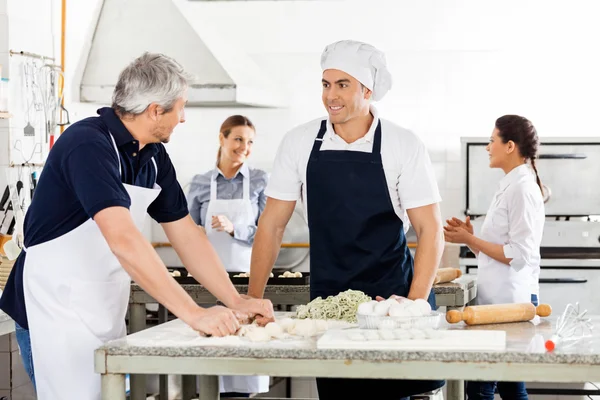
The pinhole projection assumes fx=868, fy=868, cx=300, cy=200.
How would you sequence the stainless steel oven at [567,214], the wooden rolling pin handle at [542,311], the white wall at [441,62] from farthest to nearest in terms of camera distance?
the white wall at [441,62] < the stainless steel oven at [567,214] < the wooden rolling pin handle at [542,311]

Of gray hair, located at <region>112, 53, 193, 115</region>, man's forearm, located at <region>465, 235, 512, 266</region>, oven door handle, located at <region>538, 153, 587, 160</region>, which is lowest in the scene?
man's forearm, located at <region>465, 235, 512, 266</region>

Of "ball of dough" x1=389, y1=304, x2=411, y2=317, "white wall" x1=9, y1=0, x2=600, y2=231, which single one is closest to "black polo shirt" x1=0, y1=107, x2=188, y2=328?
"ball of dough" x1=389, y1=304, x2=411, y2=317

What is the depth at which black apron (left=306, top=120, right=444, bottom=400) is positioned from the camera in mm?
2936

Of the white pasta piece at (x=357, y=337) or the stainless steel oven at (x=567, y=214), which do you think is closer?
the white pasta piece at (x=357, y=337)

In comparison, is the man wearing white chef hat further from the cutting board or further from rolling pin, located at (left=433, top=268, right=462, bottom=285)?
rolling pin, located at (left=433, top=268, right=462, bottom=285)

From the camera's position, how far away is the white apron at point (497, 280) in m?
4.31

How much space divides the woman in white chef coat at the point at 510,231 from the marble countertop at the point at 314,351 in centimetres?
183

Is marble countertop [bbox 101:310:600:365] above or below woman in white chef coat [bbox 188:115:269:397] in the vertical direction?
below

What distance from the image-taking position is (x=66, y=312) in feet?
8.56

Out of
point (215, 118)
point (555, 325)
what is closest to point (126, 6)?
point (215, 118)

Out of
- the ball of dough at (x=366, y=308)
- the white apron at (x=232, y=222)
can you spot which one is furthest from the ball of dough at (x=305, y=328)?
the white apron at (x=232, y=222)

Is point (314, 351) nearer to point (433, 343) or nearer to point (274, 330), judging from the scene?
point (274, 330)

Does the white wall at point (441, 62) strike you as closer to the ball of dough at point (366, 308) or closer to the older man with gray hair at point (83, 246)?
the older man with gray hair at point (83, 246)

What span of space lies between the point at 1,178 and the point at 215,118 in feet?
8.27
